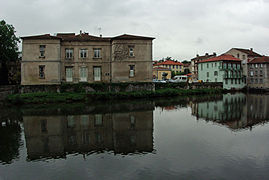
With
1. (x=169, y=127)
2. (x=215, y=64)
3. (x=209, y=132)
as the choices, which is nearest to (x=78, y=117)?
(x=169, y=127)

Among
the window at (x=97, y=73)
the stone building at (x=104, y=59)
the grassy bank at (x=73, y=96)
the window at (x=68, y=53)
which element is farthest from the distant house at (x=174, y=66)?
the window at (x=68, y=53)

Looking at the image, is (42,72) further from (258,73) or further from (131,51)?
(258,73)

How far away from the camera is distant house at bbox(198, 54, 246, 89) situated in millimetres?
51100

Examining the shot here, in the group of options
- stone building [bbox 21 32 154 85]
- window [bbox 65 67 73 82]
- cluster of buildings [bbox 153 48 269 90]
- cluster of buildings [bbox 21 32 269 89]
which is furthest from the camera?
cluster of buildings [bbox 153 48 269 90]

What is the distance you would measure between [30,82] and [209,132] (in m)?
25.9

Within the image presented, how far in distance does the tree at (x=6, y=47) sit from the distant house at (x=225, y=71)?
4320 centimetres

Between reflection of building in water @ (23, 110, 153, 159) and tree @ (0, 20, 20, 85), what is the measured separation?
2432 cm

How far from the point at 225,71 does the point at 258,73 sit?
1003 centimetres

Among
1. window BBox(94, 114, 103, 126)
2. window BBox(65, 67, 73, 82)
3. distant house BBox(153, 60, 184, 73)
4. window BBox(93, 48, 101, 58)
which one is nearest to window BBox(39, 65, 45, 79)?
window BBox(65, 67, 73, 82)

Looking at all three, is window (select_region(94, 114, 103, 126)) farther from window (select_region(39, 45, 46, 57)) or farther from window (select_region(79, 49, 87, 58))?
window (select_region(39, 45, 46, 57))

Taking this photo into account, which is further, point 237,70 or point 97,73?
point 237,70

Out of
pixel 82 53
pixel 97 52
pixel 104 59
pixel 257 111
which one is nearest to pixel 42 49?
pixel 82 53

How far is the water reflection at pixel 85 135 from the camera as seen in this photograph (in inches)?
387

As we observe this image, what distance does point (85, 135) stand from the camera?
12.1 meters
